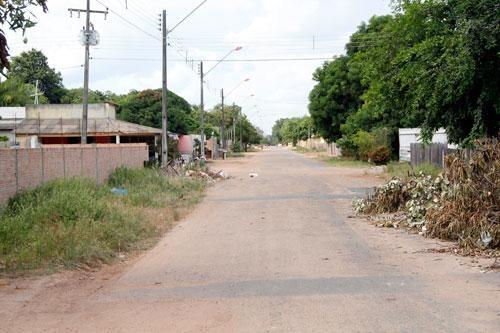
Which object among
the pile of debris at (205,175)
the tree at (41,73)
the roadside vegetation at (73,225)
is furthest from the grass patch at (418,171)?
the tree at (41,73)

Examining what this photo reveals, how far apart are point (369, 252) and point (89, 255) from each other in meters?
5.11

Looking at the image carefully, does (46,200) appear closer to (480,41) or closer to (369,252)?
(369,252)

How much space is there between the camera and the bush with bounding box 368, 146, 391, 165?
4769 centimetres

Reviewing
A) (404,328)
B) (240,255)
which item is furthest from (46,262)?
(404,328)

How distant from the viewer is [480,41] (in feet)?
54.9

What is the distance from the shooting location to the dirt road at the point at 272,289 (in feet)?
22.4

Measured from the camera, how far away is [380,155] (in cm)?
4781

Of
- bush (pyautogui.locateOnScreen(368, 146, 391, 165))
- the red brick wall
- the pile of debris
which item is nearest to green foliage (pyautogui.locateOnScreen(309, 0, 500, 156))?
the pile of debris

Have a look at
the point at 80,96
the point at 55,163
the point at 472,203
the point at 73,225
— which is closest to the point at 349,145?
the point at 55,163

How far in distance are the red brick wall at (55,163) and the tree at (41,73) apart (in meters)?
49.2

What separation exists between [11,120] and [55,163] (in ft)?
106

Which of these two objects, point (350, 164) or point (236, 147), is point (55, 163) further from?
point (236, 147)

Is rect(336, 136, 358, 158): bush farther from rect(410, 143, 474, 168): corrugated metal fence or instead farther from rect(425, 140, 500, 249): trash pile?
rect(425, 140, 500, 249): trash pile

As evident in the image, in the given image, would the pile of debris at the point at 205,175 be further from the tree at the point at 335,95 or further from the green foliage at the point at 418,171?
the tree at the point at 335,95
